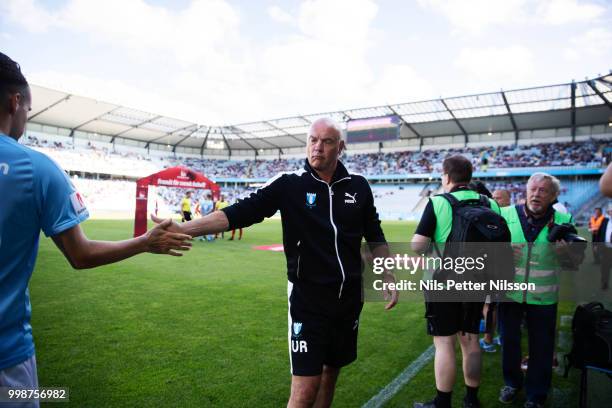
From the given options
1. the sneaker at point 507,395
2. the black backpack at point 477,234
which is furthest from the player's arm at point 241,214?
the sneaker at point 507,395

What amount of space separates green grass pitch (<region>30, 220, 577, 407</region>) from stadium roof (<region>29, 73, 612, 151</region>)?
33.3m

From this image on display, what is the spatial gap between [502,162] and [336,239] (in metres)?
53.5

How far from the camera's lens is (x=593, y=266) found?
12109 millimetres

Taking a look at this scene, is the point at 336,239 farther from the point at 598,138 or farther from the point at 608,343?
the point at 598,138

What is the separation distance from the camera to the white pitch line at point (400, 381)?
3400 millimetres

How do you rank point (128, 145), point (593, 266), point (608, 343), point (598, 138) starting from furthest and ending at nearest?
point (128, 145), point (598, 138), point (593, 266), point (608, 343)

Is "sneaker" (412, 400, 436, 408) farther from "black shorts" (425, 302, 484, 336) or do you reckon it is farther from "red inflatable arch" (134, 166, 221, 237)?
"red inflatable arch" (134, 166, 221, 237)

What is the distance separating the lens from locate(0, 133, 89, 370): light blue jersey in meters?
1.43

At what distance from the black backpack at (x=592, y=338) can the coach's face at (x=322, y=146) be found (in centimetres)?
252

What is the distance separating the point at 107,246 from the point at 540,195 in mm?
3750

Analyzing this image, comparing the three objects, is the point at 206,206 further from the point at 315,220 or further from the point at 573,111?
the point at 573,111

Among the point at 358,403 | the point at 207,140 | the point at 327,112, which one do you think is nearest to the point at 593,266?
the point at 358,403

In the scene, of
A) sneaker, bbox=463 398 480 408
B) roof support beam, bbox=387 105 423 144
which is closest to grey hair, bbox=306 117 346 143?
sneaker, bbox=463 398 480 408

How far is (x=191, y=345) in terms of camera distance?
4555 millimetres
